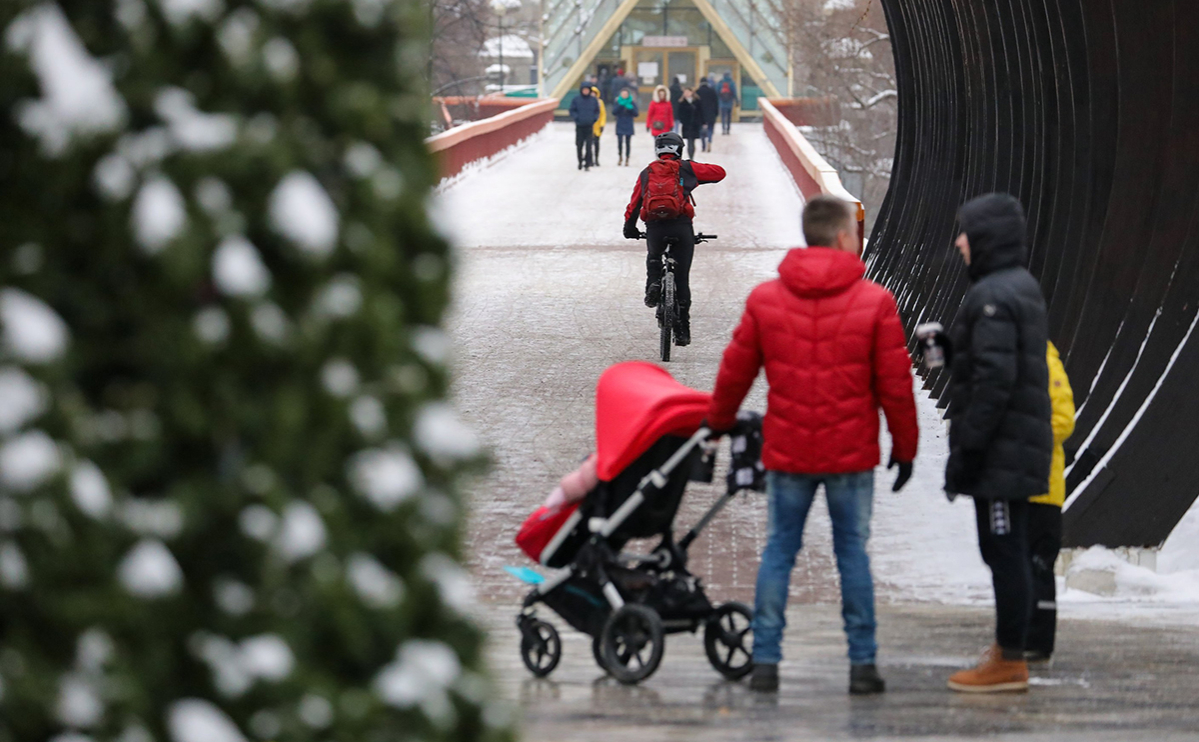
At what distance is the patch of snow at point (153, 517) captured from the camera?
2195 mm

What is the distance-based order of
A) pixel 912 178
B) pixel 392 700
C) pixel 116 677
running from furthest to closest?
Answer: pixel 912 178, pixel 392 700, pixel 116 677

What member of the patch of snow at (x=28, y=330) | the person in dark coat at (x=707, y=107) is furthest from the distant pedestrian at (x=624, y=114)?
the patch of snow at (x=28, y=330)

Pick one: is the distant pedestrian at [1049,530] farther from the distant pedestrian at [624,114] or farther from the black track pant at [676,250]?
the distant pedestrian at [624,114]

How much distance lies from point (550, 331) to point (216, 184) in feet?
40.0

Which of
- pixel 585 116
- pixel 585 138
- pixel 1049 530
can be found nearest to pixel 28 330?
pixel 1049 530

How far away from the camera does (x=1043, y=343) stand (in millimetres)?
5285

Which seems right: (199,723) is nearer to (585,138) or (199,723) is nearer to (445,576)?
(445,576)

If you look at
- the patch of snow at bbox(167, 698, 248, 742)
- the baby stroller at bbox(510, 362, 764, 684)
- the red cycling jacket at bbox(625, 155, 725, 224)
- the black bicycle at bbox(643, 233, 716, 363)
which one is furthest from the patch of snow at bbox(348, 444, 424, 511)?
the black bicycle at bbox(643, 233, 716, 363)

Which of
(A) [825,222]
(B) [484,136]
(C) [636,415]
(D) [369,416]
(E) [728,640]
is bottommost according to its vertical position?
(B) [484,136]

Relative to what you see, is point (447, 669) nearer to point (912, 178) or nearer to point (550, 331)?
point (550, 331)

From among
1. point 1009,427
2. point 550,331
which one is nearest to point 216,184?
point 1009,427

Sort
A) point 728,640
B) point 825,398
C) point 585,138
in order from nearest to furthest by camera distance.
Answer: point 825,398
point 728,640
point 585,138

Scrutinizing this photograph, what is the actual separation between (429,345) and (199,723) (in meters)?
0.57

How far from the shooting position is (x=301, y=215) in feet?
7.27
